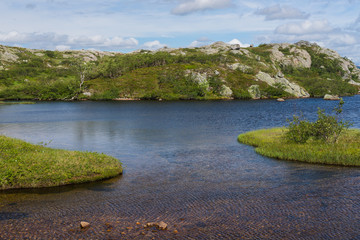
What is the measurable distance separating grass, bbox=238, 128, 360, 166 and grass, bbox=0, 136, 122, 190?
2325 centimetres

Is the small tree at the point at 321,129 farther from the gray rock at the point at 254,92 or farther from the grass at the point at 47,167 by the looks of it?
the gray rock at the point at 254,92

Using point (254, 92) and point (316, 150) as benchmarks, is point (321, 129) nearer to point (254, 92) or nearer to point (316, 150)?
point (316, 150)

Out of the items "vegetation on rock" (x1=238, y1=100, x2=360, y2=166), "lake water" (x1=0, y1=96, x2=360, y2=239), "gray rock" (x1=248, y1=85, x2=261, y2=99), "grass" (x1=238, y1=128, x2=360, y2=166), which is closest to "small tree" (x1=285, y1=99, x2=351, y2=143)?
"vegetation on rock" (x1=238, y1=100, x2=360, y2=166)

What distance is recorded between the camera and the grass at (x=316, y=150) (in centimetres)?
3797


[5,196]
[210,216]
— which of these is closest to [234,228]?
[210,216]

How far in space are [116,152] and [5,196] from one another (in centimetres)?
2043

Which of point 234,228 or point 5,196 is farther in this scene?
point 5,196

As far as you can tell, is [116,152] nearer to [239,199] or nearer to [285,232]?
[239,199]

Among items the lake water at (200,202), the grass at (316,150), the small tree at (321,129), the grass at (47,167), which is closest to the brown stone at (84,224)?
the lake water at (200,202)

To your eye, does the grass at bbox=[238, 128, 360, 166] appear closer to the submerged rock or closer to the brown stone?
the submerged rock

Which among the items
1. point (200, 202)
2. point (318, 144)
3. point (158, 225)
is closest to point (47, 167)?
point (158, 225)

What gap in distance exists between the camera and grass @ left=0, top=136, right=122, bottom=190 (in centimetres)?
2905

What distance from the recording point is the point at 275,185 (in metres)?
30.3

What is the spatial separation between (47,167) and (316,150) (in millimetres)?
34246
